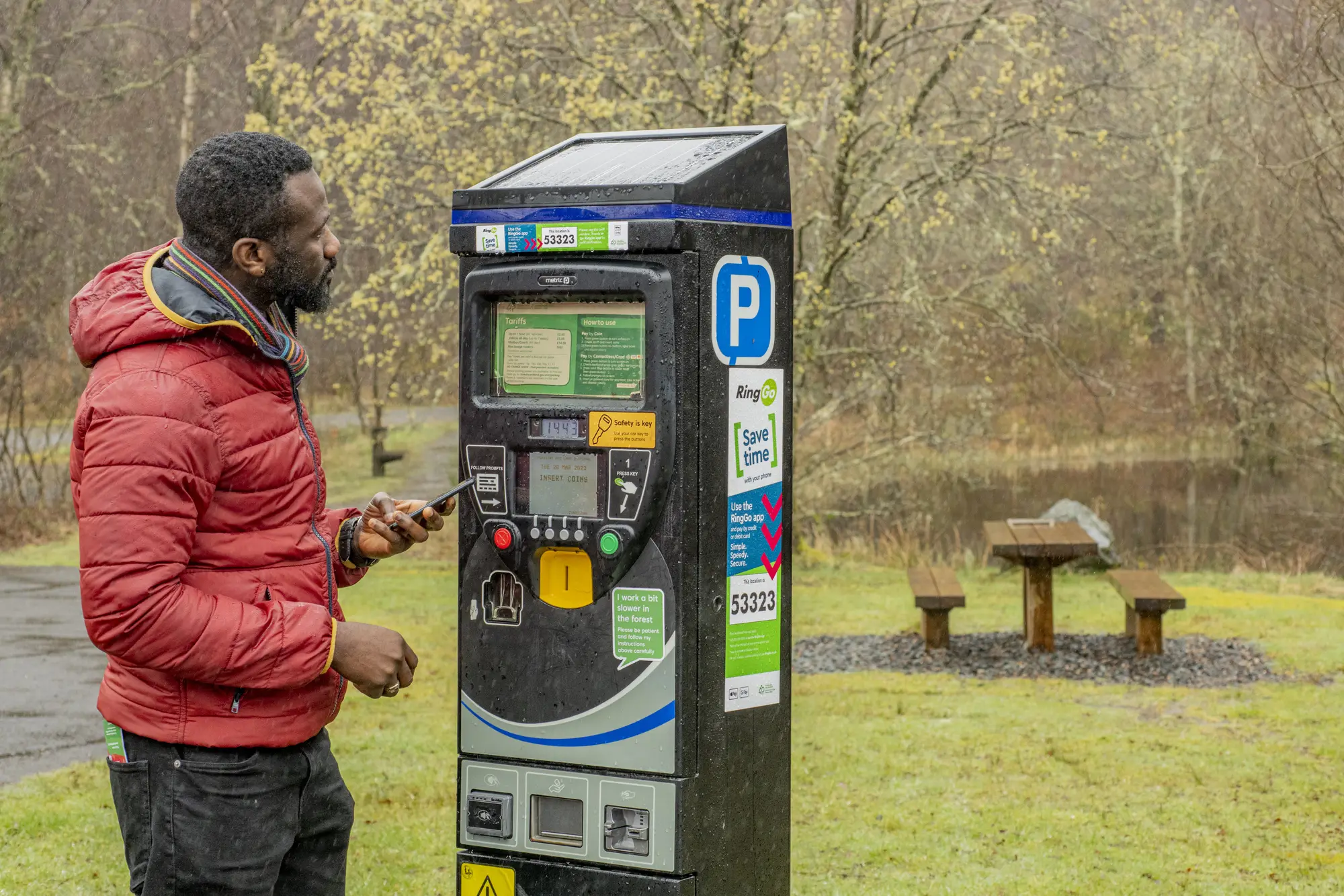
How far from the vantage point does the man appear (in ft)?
8.03

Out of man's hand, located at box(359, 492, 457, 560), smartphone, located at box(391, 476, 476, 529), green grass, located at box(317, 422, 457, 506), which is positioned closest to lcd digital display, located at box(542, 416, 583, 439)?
smartphone, located at box(391, 476, 476, 529)

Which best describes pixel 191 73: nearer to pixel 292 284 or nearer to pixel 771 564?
pixel 771 564

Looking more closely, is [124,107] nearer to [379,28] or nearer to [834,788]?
[379,28]

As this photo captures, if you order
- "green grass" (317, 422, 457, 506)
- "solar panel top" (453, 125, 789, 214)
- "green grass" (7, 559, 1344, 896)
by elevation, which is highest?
"solar panel top" (453, 125, 789, 214)

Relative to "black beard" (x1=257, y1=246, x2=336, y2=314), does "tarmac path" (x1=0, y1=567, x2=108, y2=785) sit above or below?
below

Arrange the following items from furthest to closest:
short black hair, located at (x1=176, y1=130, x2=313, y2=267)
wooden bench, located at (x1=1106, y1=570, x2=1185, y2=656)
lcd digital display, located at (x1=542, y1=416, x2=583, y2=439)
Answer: wooden bench, located at (x1=1106, y1=570, x2=1185, y2=656) → lcd digital display, located at (x1=542, y1=416, x2=583, y2=439) → short black hair, located at (x1=176, y1=130, x2=313, y2=267)

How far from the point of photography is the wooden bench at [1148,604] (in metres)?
8.40

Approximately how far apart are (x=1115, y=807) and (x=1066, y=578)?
662cm

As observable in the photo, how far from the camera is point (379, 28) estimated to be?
10766 mm

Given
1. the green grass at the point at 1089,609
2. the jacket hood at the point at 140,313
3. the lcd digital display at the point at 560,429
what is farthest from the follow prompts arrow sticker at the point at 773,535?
the green grass at the point at 1089,609

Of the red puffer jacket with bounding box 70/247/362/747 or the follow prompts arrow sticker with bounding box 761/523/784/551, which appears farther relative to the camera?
the follow prompts arrow sticker with bounding box 761/523/784/551

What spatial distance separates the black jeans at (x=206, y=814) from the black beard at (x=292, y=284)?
32.4 inches

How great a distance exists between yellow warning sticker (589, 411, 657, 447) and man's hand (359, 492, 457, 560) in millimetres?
382

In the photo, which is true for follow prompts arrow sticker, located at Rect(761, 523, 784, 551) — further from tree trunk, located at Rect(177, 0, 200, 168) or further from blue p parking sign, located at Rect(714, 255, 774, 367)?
tree trunk, located at Rect(177, 0, 200, 168)
